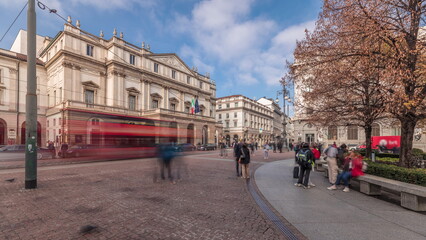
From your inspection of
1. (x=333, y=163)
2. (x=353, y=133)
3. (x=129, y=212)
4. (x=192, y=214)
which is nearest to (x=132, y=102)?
(x=129, y=212)

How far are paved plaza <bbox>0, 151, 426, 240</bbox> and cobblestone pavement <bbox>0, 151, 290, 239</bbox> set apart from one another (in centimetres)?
2

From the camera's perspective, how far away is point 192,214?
5031mm

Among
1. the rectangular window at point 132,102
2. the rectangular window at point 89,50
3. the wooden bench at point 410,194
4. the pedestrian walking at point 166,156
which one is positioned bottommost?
the wooden bench at point 410,194

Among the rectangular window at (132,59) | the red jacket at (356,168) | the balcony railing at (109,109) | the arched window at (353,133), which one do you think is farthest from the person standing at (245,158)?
the rectangular window at (132,59)

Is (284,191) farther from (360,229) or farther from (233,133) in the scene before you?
(233,133)

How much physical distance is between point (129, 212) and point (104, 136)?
1246 centimetres

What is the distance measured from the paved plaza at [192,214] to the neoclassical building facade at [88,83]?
57.4 ft

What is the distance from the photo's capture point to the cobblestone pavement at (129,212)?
13.1 ft

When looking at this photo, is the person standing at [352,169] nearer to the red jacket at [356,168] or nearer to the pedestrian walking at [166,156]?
the red jacket at [356,168]

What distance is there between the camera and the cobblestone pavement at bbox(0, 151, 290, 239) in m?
4.00

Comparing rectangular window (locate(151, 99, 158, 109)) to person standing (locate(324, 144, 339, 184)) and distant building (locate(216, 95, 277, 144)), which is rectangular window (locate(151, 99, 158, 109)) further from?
person standing (locate(324, 144, 339, 184))

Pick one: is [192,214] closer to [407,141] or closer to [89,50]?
[407,141]

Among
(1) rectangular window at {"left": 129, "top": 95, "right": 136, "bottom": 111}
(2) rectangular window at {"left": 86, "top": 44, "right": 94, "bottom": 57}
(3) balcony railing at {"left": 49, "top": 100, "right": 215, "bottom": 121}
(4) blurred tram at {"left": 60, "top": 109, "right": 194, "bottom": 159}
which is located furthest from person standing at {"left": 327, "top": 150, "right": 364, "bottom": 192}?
(2) rectangular window at {"left": 86, "top": 44, "right": 94, "bottom": 57}

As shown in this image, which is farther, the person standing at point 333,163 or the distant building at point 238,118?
the distant building at point 238,118
